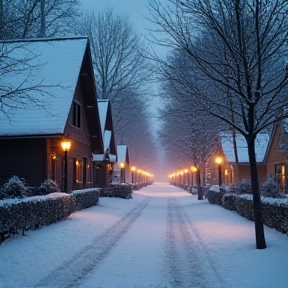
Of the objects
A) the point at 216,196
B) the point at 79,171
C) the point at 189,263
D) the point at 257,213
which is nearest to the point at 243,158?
the point at 216,196

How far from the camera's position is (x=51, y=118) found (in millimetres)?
18422

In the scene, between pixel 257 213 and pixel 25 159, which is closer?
pixel 257 213

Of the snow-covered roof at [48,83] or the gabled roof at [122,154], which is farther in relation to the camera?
the gabled roof at [122,154]

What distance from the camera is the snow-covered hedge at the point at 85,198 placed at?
1887 centimetres

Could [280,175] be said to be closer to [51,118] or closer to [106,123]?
[106,123]

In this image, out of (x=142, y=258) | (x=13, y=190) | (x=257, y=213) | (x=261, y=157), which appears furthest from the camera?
(x=261, y=157)

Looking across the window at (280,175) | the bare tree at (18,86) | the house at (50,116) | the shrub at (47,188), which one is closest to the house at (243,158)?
the window at (280,175)

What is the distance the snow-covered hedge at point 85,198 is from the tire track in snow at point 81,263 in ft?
18.9

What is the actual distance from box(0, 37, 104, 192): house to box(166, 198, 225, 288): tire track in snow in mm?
7005

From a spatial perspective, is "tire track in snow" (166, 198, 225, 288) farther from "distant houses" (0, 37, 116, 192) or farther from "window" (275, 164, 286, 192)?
"window" (275, 164, 286, 192)

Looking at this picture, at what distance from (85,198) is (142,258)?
1124 centimetres

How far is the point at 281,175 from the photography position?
1091 inches

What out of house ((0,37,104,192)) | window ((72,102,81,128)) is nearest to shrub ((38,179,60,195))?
house ((0,37,104,192))

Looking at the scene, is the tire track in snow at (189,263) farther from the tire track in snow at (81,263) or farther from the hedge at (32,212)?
the hedge at (32,212)
